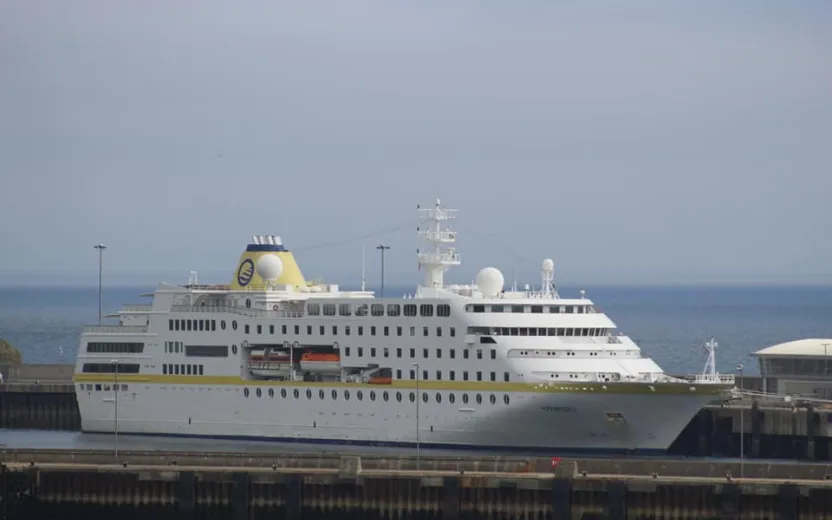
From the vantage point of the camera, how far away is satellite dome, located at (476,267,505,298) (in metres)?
62.9

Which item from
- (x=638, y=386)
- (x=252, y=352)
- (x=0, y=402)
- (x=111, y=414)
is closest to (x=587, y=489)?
(x=638, y=386)

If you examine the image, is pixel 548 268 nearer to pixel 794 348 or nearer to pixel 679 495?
pixel 794 348

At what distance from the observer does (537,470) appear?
164 feet

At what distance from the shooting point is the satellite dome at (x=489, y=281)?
62.9 meters

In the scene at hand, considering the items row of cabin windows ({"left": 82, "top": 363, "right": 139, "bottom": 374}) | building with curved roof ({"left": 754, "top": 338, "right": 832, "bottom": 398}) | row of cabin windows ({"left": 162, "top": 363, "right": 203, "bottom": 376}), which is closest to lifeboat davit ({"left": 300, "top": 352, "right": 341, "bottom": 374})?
row of cabin windows ({"left": 162, "top": 363, "right": 203, "bottom": 376})

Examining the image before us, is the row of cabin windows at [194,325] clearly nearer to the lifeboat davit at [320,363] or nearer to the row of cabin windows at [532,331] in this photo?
the lifeboat davit at [320,363]

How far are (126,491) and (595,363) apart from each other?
17737mm

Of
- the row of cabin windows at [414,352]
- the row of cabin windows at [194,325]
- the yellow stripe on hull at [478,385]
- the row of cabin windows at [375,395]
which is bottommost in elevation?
the row of cabin windows at [375,395]

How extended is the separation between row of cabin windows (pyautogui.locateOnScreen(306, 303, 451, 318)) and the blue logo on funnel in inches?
149

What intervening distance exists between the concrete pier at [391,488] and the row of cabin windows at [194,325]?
1369cm

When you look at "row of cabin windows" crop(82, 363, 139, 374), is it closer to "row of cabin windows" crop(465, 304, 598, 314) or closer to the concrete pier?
"row of cabin windows" crop(465, 304, 598, 314)

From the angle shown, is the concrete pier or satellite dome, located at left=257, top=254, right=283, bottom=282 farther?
satellite dome, located at left=257, top=254, right=283, bottom=282

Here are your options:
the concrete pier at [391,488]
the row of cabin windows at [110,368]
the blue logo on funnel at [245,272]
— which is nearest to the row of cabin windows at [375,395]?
the blue logo on funnel at [245,272]

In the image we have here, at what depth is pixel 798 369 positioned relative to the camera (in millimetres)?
69188
